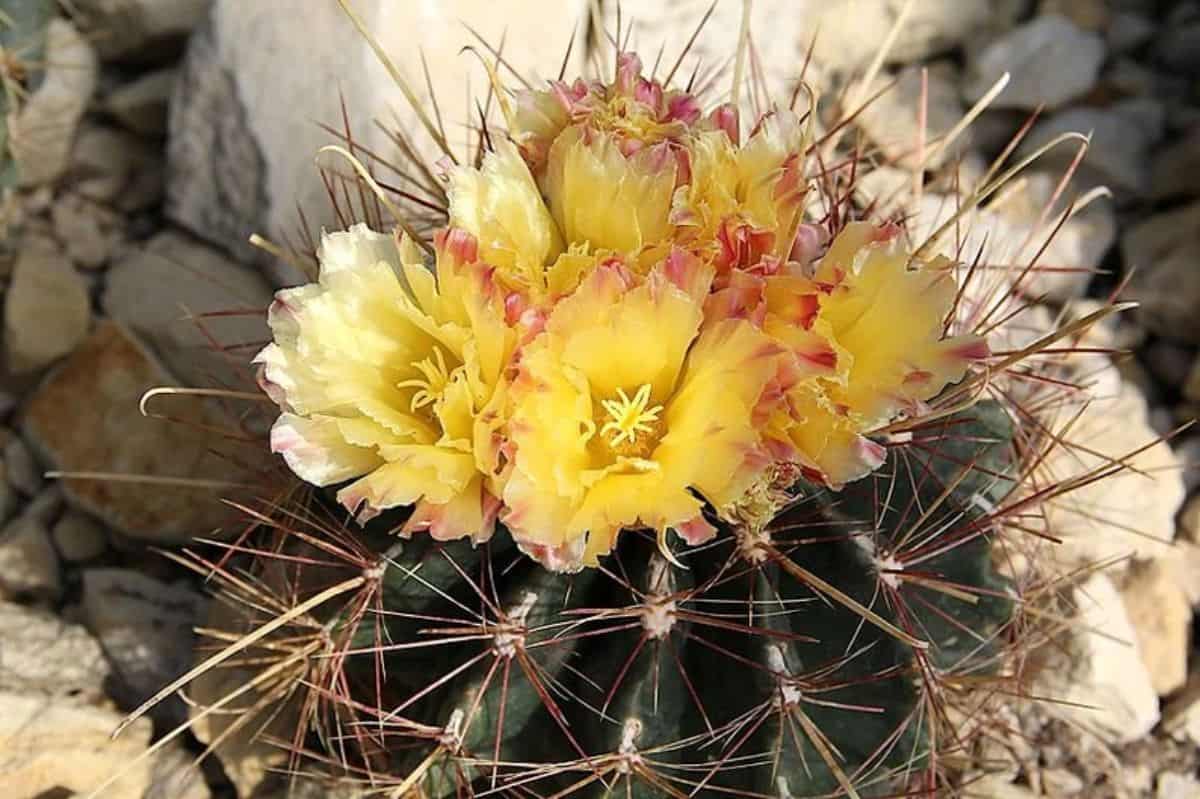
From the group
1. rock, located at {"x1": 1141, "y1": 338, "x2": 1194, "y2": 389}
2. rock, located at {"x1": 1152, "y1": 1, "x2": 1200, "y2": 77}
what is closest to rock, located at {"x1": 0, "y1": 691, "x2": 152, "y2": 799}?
rock, located at {"x1": 1141, "y1": 338, "x2": 1194, "y2": 389}

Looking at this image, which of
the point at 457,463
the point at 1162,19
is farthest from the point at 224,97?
the point at 1162,19

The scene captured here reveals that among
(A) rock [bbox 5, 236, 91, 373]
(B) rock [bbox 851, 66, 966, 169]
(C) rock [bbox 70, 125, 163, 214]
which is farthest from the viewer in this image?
(B) rock [bbox 851, 66, 966, 169]

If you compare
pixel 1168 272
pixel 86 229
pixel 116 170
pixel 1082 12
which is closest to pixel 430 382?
pixel 86 229

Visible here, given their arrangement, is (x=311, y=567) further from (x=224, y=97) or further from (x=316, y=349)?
(x=224, y=97)

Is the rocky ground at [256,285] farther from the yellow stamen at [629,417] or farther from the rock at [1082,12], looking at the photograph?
the yellow stamen at [629,417]

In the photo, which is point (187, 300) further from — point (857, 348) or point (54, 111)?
point (857, 348)

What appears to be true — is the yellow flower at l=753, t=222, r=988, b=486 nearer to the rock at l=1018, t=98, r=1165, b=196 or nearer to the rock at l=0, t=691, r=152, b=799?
the rock at l=0, t=691, r=152, b=799

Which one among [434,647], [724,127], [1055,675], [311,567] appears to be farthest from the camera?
[1055,675]

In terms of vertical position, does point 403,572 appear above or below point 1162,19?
below
